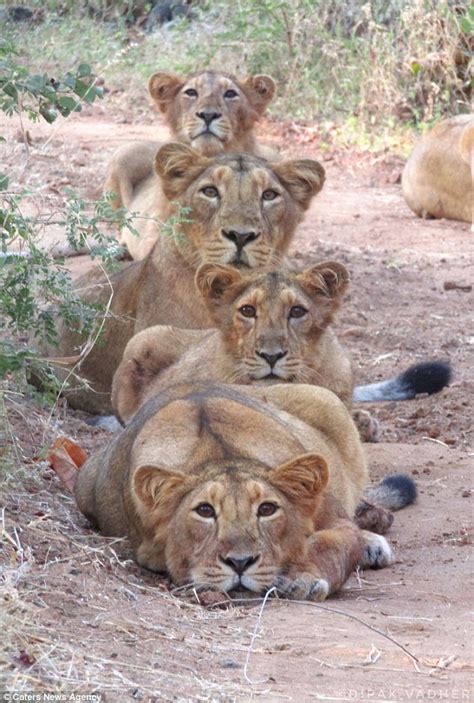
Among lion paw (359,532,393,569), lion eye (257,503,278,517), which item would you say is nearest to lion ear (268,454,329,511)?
lion eye (257,503,278,517)

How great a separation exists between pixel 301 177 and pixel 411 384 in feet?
4.52

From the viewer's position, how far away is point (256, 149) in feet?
36.8

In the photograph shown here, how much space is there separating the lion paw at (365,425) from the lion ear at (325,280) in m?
1.11

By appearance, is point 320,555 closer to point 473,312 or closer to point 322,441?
point 322,441

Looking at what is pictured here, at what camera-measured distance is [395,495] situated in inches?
260

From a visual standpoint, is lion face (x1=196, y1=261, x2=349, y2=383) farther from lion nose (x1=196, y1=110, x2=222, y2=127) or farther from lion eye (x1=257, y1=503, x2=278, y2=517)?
lion nose (x1=196, y1=110, x2=222, y2=127)

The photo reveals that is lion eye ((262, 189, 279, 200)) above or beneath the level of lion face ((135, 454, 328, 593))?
beneath

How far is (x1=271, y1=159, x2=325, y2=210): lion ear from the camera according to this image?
330 inches

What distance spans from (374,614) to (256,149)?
267 inches

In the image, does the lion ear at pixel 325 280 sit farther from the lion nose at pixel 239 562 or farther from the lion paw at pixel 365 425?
the lion nose at pixel 239 562

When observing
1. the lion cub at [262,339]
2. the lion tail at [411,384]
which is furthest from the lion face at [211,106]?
the lion cub at [262,339]

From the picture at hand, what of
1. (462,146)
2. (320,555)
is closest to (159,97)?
(462,146)

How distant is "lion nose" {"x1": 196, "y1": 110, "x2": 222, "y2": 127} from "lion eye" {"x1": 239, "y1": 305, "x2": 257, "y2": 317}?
430 cm

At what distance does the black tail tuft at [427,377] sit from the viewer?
8.50 meters
